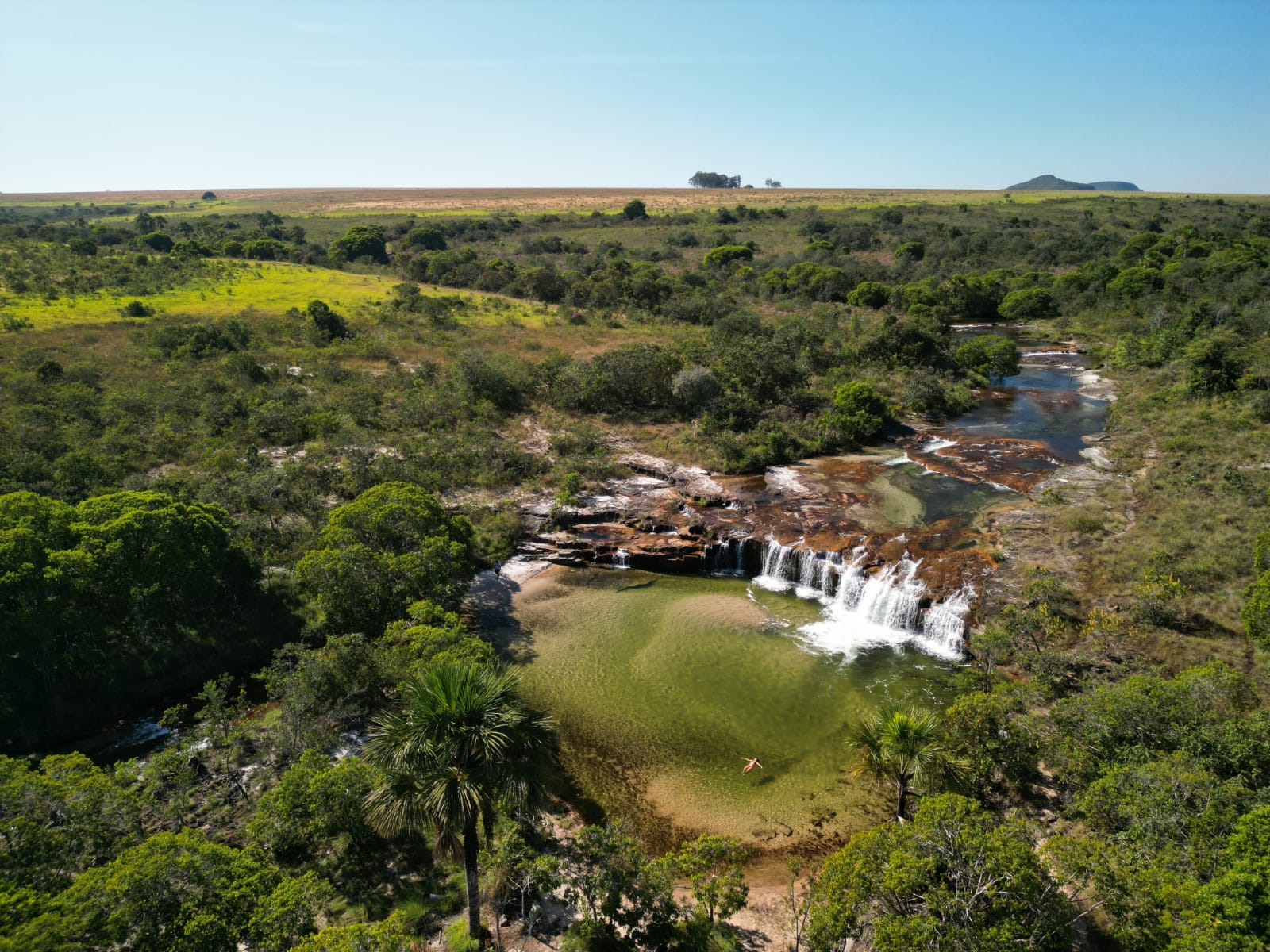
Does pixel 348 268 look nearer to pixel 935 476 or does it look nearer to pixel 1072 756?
pixel 935 476

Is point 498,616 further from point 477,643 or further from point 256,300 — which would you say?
point 256,300

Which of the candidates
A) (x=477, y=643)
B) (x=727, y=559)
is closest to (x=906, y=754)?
(x=477, y=643)

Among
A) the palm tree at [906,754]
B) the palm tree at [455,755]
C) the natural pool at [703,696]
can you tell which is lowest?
the natural pool at [703,696]

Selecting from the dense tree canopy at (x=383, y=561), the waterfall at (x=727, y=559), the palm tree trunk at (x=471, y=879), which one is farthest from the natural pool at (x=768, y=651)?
the palm tree trunk at (x=471, y=879)

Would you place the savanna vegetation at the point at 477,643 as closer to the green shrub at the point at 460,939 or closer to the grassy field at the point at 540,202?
the green shrub at the point at 460,939

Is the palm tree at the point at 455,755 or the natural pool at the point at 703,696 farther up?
the palm tree at the point at 455,755
